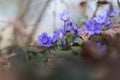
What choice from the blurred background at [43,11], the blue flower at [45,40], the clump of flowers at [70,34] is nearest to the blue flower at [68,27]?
the clump of flowers at [70,34]

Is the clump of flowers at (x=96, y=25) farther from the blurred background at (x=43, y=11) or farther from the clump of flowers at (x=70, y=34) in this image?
the blurred background at (x=43, y=11)

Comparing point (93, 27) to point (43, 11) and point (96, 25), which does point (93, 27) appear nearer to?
point (96, 25)

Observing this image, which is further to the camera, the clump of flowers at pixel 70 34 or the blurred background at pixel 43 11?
the blurred background at pixel 43 11

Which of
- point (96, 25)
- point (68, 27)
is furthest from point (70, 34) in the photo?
point (96, 25)

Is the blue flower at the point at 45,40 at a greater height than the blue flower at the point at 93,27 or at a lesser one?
lesser

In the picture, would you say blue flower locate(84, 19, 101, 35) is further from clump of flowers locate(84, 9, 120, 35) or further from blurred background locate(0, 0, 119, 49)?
blurred background locate(0, 0, 119, 49)

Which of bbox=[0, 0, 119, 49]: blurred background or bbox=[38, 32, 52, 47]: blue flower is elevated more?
bbox=[0, 0, 119, 49]: blurred background

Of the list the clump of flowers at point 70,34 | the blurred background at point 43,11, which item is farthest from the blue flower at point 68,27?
the blurred background at point 43,11

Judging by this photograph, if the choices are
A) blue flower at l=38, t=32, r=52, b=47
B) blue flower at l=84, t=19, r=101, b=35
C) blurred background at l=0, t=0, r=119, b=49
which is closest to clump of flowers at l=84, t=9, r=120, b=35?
blue flower at l=84, t=19, r=101, b=35

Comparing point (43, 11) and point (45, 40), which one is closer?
point (45, 40)

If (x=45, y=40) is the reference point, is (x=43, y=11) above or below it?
above

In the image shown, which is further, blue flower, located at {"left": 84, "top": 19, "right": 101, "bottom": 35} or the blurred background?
the blurred background

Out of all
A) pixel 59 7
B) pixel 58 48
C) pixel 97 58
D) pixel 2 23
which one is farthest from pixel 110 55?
pixel 59 7
